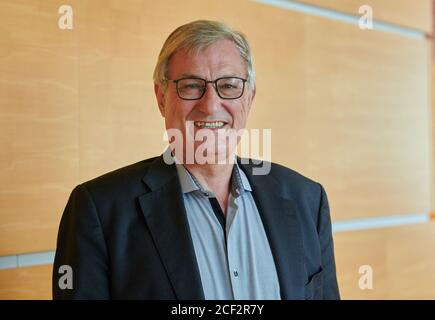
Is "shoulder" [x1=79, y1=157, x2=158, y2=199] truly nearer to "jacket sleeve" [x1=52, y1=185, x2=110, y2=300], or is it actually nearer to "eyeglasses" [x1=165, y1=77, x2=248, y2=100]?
"jacket sleeve" [x1=52, y1=185, x2=110, y2=300]

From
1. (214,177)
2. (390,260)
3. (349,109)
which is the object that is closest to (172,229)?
(214,177)

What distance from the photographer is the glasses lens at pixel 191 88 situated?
116 centimetres

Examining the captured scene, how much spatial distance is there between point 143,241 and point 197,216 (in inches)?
4.9

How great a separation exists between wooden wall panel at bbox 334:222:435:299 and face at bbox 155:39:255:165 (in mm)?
890

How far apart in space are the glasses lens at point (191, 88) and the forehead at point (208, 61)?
0.05 ft

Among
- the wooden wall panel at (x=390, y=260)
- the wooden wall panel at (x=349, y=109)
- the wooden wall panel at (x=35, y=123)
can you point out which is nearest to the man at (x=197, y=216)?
the wooden wall panel at (x=35, y=123)

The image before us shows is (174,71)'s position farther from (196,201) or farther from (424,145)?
(424,145)

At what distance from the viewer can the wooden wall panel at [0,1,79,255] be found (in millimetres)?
1230

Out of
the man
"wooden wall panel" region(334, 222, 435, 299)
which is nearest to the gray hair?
the man

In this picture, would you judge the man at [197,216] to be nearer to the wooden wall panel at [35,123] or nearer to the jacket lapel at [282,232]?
the jacket lapel at [282,232]

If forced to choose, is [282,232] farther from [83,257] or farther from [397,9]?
[397,9]

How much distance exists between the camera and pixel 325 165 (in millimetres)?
1893
